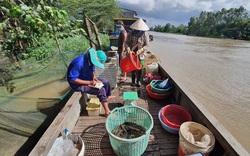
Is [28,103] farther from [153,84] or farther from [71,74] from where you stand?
[153,84]

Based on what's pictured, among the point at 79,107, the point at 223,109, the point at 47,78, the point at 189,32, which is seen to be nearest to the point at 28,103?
the point at 79,107

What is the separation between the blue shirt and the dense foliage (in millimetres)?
44247

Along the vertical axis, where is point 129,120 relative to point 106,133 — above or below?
above

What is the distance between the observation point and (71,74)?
2.02 metres

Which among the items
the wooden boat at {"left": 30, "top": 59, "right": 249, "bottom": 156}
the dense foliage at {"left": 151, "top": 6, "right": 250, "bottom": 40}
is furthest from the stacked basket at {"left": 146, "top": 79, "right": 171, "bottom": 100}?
the dense foliage at {"left": 151, "top": 6, "right": 250, "bottom": 40}

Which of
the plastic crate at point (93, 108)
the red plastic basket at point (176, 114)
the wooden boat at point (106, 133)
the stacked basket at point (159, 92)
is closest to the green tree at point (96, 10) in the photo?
the stacked basket at point (159, 92)

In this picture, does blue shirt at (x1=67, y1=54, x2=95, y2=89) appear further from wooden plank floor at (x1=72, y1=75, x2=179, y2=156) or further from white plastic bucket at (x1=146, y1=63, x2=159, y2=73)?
white plastic bucket at (x1=146, y1=63, x2=159, y2=73)

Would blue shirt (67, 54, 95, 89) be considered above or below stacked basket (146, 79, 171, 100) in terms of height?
above

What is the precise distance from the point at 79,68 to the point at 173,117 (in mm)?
1677

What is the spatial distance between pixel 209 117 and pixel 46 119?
99.9 inches

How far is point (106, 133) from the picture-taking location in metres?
2.03

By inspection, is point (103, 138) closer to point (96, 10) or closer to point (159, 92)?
point (159, 92)

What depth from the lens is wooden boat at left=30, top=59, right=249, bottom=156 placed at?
1380mm

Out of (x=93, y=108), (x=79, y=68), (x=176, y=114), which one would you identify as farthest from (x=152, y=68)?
(x=79, y=68)
